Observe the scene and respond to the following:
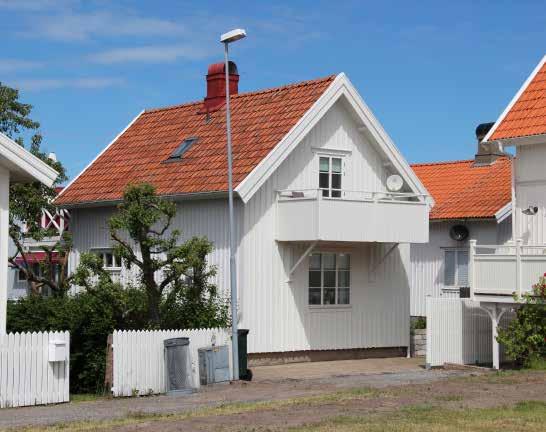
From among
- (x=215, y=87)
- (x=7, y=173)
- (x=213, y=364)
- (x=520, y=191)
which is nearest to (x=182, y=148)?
(x=215, y=87)

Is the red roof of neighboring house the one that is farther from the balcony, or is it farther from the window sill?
the window sill

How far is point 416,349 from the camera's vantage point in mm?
30875

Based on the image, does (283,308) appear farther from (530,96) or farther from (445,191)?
(445,191)

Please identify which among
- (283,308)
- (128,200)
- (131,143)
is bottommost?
(283,308)

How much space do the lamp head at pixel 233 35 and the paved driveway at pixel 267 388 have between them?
280 inches

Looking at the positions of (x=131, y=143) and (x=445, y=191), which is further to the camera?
(x=445, y=191)

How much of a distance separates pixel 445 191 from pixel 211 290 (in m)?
16.3

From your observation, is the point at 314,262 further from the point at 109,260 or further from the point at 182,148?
the point at 109,260

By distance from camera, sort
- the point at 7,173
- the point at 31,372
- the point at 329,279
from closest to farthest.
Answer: the point at 31,372 < the point at 7,173 < the point at 329,279

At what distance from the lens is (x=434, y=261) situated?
36.8m

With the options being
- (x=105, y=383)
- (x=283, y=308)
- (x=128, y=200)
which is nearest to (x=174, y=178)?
(x=283, y=308)

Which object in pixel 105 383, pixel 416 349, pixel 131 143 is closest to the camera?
pixel 105 383

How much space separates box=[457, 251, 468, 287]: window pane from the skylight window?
1055 cm

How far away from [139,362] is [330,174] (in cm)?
962
